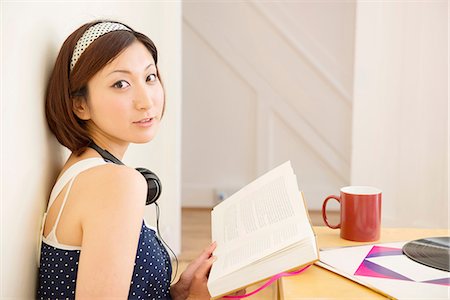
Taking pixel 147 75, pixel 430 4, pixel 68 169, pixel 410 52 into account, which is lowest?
pixel 68 169

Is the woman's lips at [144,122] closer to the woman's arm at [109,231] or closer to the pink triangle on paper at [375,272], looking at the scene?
the woman's arm at [109,231]

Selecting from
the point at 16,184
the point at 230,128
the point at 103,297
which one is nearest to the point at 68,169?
the point at 16,184

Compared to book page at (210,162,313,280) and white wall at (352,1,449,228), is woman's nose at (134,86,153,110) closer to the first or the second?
book page at (210,162,313,280)

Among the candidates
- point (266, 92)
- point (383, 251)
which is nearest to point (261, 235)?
point (383, 251)

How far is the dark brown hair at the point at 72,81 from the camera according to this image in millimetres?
1104

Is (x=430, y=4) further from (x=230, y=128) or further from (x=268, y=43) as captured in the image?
(x=230, y=128)

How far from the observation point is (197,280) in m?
1.17

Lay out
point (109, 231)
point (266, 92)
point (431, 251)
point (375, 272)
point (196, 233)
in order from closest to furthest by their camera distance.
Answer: point (109, 231) < point (375, 272) < point (431, 251) < point (196, 233) < point (266, 92)

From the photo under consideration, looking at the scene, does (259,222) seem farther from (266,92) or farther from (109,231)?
(266,92)

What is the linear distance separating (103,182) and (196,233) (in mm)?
2335

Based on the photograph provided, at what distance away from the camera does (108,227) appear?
0.96 meters

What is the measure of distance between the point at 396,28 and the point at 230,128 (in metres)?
1.33

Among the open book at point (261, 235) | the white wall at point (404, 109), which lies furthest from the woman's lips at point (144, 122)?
the white wall at point (404, 109)

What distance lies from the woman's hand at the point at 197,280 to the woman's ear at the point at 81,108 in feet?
1.13
